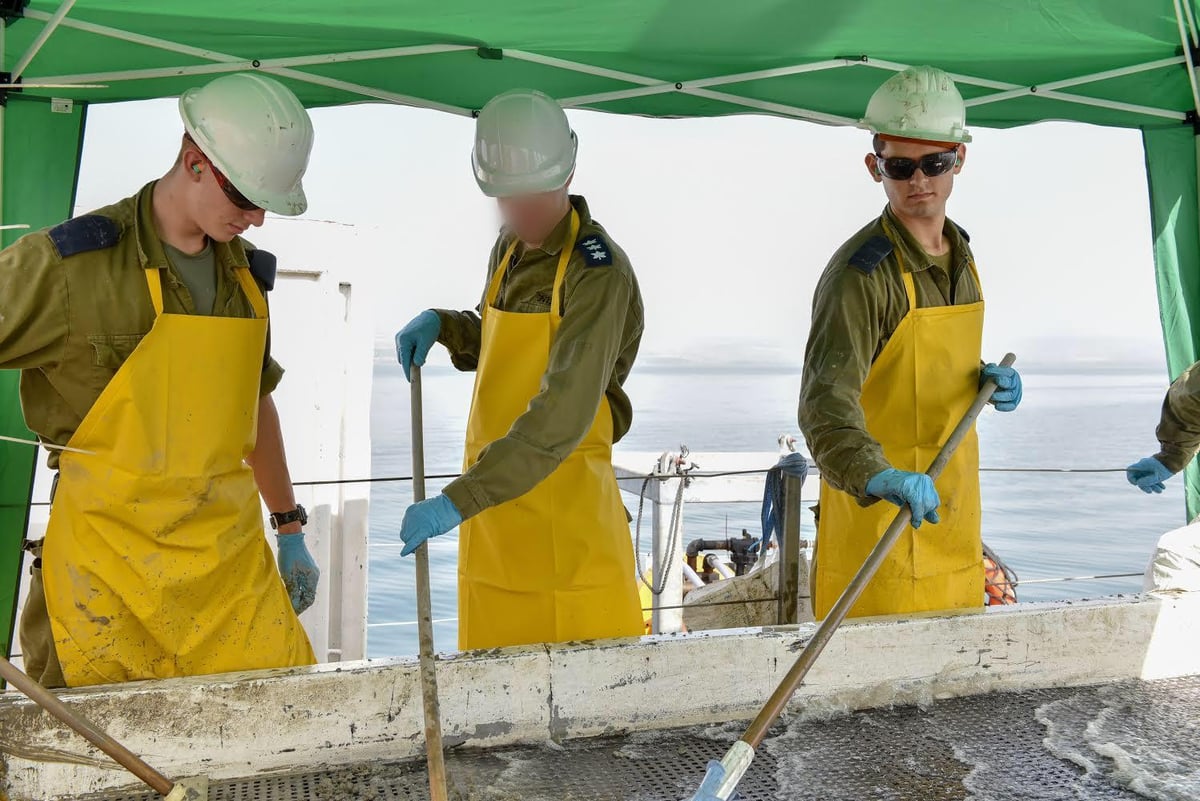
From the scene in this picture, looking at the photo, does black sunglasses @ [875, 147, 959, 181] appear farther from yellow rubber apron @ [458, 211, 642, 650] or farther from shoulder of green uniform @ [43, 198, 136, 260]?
shoulder of green uniform @ [43, 198, 136, 260]

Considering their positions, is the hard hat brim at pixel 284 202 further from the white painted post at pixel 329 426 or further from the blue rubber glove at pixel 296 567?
the white painted post at pixel 329 426

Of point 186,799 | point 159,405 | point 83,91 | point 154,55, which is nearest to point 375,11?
point 154,55

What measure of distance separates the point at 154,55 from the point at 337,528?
2845 millimetres

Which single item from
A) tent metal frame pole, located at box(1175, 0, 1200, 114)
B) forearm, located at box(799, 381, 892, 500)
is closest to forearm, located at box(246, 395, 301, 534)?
forearm, located at box(799, 381, 892, 500)

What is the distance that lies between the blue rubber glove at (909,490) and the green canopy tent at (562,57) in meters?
1.78

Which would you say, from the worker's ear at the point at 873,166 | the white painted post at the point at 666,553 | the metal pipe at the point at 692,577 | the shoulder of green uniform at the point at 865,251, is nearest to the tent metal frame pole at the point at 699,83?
the worker's ear at the point at 873,166

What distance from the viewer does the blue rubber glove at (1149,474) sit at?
3.23m

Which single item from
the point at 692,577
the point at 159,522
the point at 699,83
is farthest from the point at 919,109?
the point at 692,577

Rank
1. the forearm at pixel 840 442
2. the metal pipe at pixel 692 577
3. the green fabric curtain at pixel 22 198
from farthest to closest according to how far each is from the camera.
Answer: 1. the metal pipe at pixel 692 577
2. the green fabric curtain at pixel 22 198
3. the forearm at pixel 840 442

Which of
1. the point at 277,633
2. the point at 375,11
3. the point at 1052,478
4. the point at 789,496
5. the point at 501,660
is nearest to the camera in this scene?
the point at 501,660

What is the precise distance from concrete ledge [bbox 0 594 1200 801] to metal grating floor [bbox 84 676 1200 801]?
0.15 feet

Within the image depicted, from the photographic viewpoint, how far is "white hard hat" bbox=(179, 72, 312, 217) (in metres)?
1.94

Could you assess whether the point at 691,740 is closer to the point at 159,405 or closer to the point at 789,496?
the point at 159,405

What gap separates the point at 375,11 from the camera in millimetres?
3006
